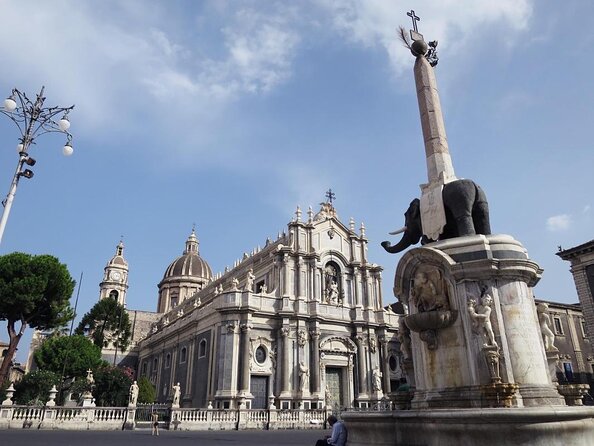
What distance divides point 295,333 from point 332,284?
246 inches

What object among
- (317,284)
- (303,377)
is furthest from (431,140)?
(317,284)

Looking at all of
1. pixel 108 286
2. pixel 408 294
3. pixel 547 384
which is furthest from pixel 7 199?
pixel 108 286

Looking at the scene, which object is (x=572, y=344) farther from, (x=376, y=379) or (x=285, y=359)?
(x=285, y=359)

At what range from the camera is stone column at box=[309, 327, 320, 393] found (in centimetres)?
3281

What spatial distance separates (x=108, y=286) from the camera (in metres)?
69.3

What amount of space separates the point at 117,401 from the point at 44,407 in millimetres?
12541

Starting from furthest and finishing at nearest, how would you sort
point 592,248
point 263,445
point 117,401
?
1. point 117,401
2. point 592,248
3. point 263,445

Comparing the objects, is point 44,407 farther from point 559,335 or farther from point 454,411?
point 559,335

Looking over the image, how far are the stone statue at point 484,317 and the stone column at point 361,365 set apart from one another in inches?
1151

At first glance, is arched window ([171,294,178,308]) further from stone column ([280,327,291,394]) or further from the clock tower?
stone column ([280,327,291,394])

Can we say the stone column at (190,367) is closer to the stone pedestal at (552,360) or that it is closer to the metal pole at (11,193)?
the metal pole at (11,193)

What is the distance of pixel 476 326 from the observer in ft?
25.9

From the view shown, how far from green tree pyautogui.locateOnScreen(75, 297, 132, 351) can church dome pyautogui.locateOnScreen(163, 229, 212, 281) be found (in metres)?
13.0

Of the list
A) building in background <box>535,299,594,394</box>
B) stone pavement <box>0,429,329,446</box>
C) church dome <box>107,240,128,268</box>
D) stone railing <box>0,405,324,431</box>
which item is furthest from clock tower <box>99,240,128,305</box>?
building in background <box>535,299,594,394</box>
